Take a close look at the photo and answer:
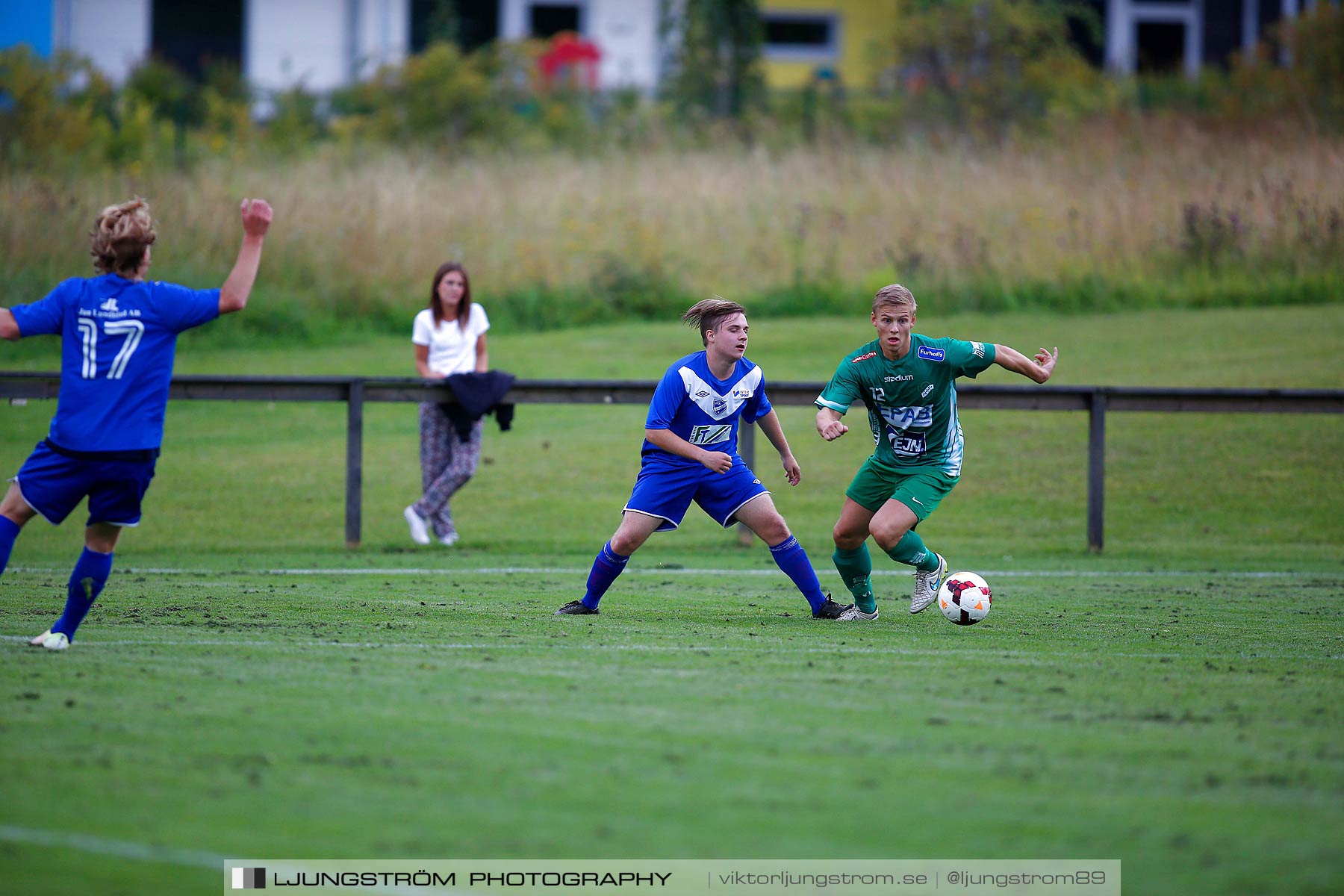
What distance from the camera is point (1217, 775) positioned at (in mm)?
4430

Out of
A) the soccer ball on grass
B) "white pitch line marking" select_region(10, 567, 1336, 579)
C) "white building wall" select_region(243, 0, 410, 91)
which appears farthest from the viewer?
"white building wall" select_region(243, 0, 410, 91)

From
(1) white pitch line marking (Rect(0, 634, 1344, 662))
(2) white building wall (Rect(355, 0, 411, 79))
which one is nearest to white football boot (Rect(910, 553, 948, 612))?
(1) white pitch line marking (Rect(0, 634, 1344, 662))

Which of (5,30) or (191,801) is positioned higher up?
(5,30)

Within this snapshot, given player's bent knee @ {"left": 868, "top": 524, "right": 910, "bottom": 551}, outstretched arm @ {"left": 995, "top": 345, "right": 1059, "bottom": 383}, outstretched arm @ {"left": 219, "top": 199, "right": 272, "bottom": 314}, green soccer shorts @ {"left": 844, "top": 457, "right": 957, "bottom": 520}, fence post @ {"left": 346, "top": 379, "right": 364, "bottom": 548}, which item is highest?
outstretched arm @ {"left": 219, "top": 199, "right": 272, "bottom": 314}

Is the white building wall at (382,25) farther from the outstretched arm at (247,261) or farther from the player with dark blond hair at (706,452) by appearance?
the outstretched arm at (247,261)

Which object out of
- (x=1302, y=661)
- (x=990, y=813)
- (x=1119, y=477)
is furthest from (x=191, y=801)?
(x=1119, y=477)

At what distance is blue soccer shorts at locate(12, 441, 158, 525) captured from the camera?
6055 mm

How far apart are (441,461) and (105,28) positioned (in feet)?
96.7

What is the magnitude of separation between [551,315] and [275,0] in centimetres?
2173

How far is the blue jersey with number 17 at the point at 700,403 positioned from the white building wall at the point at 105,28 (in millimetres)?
29750

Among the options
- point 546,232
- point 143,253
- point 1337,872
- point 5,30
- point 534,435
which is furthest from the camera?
point 5,30

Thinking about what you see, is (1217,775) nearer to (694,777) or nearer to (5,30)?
(694,777)

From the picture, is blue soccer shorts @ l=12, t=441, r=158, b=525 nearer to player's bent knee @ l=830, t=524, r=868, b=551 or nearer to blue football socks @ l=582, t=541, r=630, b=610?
blue football socks @ l=582, t=541, r=630, b=610

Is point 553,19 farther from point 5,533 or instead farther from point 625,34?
point 5,533
